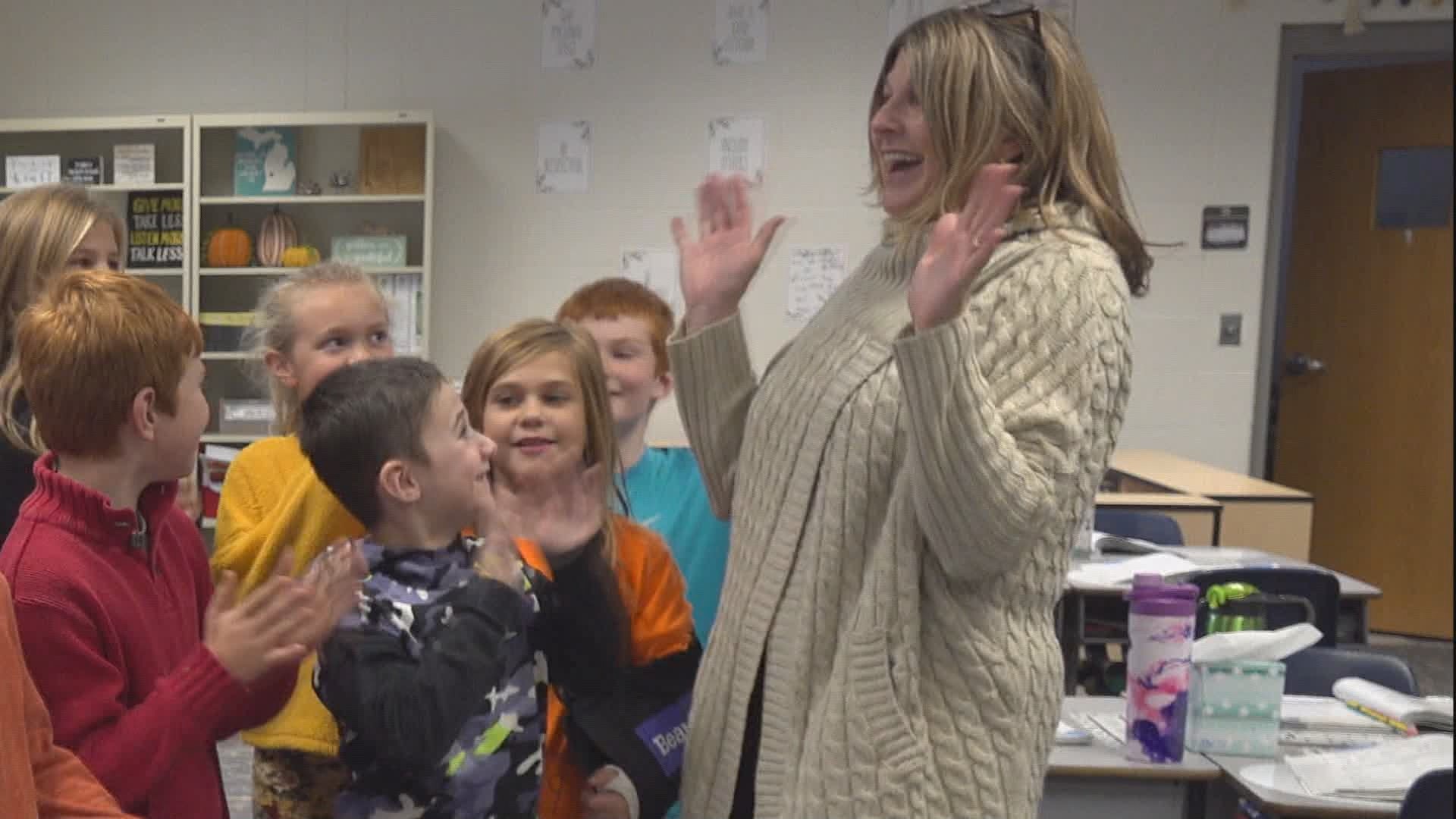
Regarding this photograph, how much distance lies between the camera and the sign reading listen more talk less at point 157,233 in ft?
18.8

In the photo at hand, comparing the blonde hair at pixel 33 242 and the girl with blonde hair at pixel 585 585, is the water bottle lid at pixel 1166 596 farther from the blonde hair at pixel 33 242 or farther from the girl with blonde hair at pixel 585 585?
the blonde hair at pixel 33 242

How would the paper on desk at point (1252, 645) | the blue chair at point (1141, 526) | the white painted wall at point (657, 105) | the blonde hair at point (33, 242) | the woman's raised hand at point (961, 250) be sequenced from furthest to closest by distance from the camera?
the white painted wall at point (657, 105) < the blue chair at point (1141, 526) < the paper on desk at point (1252, 645) < the blonde hair at point (33, 242) < the woman's raised hand at point (961, 250)

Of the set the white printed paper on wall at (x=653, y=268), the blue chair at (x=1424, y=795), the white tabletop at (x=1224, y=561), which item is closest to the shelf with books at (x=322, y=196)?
the white printed paper on wall at (x=653, y=268)

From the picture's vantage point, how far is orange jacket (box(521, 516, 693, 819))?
1.50 meters

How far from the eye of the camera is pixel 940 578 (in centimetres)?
120

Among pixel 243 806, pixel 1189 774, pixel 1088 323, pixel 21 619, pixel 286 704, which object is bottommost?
pixel 243 806

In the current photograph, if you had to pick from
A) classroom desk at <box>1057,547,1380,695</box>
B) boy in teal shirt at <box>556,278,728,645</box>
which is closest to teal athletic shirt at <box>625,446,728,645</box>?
boy in teal shirt at <box>556,278,728,645</box>

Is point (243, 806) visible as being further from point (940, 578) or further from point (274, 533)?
point (940, 578)

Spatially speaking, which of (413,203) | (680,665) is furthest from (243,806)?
(413,203)

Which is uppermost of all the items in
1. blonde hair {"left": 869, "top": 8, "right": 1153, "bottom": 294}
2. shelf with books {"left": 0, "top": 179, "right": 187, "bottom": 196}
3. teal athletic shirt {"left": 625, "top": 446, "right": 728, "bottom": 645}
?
shelf with books {"left": 0, "top": 179, "right": 187, "bottom": 196}

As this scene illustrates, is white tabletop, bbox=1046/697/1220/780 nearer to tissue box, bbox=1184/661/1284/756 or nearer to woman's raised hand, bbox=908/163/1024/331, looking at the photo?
tissue box, bbox=1184/661/1284/756

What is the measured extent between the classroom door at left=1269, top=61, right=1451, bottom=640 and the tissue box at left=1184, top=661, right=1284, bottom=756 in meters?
3.93

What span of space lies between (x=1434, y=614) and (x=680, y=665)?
16.7 ft

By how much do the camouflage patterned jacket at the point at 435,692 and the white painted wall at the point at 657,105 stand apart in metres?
4.34
